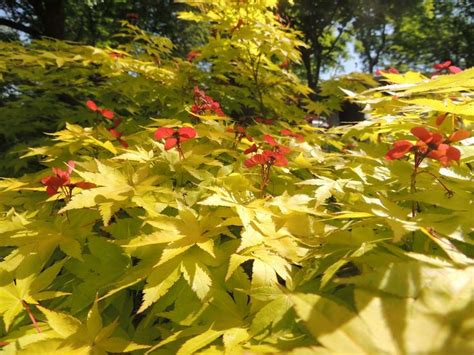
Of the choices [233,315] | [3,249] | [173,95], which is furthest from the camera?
[173,95]

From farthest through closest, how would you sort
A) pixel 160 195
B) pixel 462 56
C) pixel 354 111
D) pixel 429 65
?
1. pixel 429 65
2. pixel 462 56
3. pixel 354 111
4. pixel 160 195

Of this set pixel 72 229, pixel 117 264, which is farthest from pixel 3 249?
pixel 117 264

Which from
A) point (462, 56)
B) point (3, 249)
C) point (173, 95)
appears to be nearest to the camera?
point (3, 249)

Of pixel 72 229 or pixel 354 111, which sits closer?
pixel 72 229

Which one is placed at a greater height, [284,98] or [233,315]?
[284,98]

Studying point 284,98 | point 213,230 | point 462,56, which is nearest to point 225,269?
point 213,230

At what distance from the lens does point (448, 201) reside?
3.52 feet

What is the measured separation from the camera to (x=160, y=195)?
1477 mm

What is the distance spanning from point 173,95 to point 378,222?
98.9 inches

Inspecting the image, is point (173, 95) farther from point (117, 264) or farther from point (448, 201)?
point (448, 201)

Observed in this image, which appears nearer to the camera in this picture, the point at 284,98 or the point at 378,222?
the point at 378,222

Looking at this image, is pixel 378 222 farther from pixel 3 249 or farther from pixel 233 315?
pixel 3 249

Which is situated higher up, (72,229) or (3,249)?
(72,229)

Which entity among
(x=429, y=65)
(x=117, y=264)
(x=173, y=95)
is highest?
(x=429, y=65)
